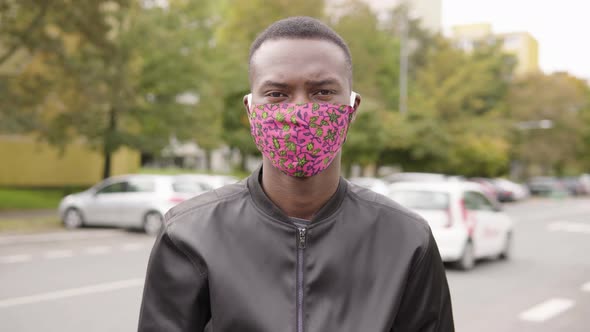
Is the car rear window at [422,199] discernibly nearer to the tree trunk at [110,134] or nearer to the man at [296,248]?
the man at [296,248]

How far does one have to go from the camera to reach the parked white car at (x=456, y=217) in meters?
10.9

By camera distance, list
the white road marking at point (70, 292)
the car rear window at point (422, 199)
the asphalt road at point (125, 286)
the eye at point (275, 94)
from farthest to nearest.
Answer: the car rear window at point (422, 199) < the white road marking at point (70, 292) < the asphalt road at point (125, 286) < the eye at point (275, 94)

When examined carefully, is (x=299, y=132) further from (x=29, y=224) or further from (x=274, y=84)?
(x=29, y=224)

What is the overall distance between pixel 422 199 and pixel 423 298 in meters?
9.81

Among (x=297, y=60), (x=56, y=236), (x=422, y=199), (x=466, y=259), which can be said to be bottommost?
(x=56, y=236)

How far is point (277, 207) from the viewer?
6.02 feet

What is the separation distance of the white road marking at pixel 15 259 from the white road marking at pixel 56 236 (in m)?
2.29

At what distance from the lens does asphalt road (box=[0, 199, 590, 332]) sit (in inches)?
274

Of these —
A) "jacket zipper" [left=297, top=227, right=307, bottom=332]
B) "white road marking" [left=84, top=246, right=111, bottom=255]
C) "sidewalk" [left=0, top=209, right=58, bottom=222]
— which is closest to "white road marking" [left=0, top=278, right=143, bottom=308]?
"white road marking" [left=84, top=246, right=111, bottom=255]

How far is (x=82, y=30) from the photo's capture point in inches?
727

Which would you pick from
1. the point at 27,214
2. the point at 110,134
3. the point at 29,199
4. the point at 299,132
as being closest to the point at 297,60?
the point at 299,132

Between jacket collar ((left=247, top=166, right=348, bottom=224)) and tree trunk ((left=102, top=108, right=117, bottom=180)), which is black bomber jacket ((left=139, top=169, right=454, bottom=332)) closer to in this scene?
jacket collar ((left=247, top=166, right=348, bottom=224))

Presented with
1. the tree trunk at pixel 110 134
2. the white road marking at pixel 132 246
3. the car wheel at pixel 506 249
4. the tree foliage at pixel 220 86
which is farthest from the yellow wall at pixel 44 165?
the car wheel at pixel 506 249

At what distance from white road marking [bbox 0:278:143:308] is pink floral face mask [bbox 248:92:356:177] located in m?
6.64
